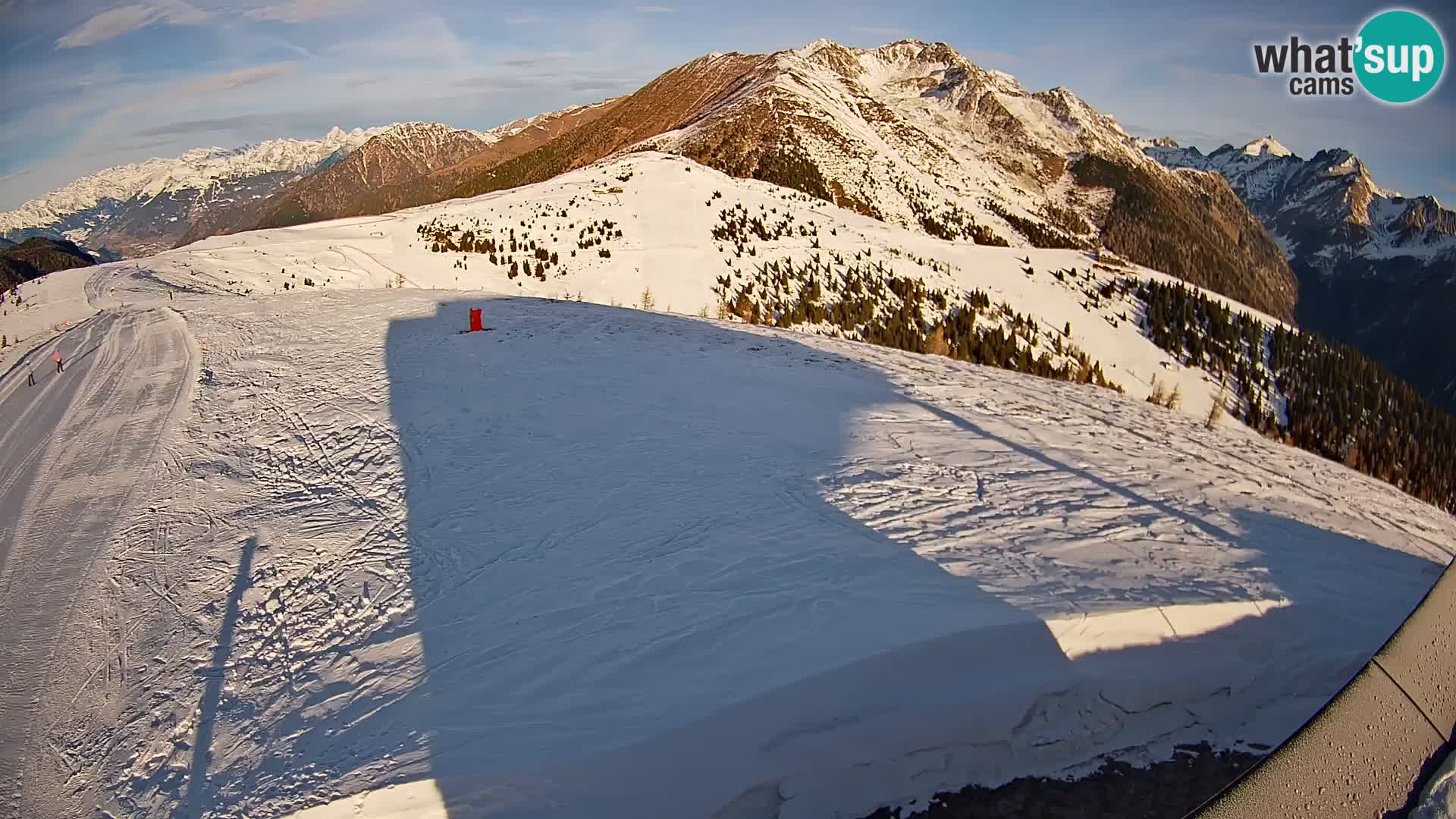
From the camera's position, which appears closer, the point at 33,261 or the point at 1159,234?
the point at 33,261

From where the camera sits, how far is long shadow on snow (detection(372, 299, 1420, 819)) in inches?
156

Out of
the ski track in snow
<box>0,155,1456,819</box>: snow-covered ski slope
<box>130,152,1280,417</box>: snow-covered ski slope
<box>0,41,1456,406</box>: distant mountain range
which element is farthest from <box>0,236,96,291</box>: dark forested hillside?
<box>0,155,1456,819</box>: snow-covered ski slope

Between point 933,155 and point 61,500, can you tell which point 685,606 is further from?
point 933,155

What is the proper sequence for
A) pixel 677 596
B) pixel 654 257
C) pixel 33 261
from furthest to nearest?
pixel 33 261 → pixel 654 257 → pixel 677 596

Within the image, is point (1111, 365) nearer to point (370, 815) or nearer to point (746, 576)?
point (746, 576)

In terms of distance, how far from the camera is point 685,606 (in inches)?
201

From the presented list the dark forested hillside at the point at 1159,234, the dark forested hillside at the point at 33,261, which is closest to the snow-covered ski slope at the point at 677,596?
the dark forested hillside at the point at 33,261

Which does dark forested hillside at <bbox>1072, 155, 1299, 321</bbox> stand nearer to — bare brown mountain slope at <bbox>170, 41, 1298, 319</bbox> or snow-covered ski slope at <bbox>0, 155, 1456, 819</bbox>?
bare brown mountain slope at <bbox>170, 41, 1298, 319</bbox>

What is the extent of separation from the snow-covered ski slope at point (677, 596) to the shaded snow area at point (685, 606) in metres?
0.03

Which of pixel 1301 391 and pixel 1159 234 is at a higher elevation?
pixel 1159 234

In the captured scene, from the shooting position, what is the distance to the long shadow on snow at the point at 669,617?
3.95 meters

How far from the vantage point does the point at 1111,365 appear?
2512 centimetres

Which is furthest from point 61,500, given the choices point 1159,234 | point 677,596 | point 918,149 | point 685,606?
point 1159,234

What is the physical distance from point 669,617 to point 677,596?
27cm
